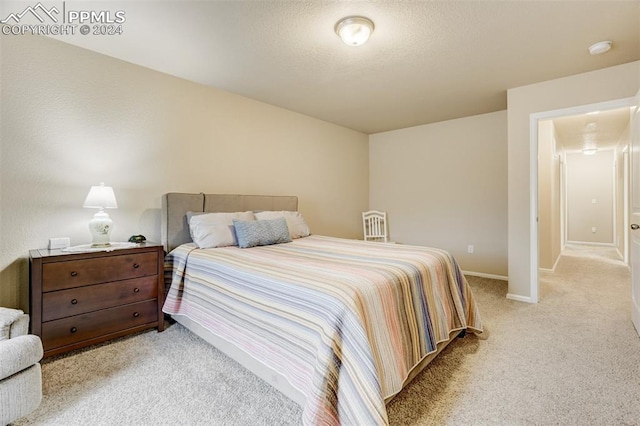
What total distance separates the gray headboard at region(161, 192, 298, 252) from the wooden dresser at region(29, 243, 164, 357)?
14.9 inches

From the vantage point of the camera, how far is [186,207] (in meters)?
2.95

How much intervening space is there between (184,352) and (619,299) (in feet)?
14.8

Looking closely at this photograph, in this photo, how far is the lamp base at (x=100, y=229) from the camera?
92.0 inches

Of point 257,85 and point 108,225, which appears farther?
point 257,85

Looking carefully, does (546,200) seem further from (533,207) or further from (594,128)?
(533,207)

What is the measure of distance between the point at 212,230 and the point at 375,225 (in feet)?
10.5

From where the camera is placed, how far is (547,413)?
152 cm

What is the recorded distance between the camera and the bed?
130cm

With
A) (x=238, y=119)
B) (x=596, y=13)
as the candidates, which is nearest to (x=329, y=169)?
(x=238, y=119)

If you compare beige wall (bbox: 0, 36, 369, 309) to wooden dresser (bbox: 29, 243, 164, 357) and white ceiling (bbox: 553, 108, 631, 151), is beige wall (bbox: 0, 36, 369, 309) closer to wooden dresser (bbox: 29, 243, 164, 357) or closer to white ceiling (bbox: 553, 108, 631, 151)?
wooden dresser (bbox: 29, 243, 164, 357)

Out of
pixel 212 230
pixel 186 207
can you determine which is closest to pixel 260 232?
pixel 212 230

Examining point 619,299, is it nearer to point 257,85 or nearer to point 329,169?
point 329,169

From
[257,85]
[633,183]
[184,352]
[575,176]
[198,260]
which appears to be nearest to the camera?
[184,352]

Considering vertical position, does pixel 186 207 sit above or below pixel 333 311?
above
